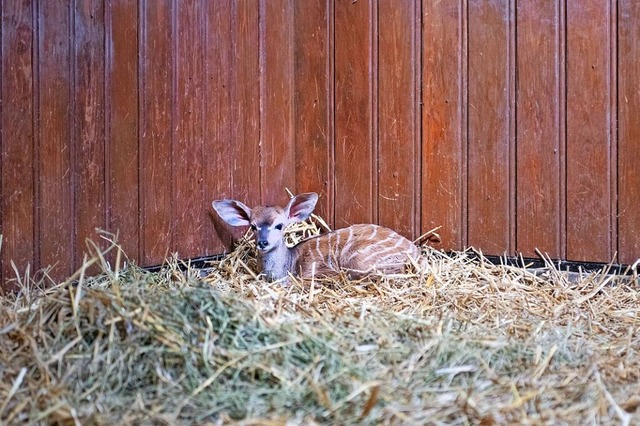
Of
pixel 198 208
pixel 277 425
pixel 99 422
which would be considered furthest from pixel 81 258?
pixel 277 425

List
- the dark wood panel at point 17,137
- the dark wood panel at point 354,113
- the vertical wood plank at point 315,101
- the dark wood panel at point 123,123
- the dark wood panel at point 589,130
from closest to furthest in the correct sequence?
the dark wood panel at point 17,137 < the dark wood panel at point 123,123 < the dark wood panel at point 589,130 < the dark wood panel at point 354,113 < the vertical wood plank at point 315,101

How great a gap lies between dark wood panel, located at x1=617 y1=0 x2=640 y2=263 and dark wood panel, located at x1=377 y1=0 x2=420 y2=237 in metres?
1.41

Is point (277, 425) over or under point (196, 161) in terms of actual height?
under

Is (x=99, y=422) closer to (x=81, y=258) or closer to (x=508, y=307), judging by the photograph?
(x=81, y=258)

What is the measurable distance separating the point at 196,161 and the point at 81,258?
1.15 metres

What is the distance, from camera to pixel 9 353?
101 inches

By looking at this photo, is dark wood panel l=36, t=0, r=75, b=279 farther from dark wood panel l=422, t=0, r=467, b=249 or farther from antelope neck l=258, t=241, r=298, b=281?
dark wood panel l=422, t=0, r=467, b=249

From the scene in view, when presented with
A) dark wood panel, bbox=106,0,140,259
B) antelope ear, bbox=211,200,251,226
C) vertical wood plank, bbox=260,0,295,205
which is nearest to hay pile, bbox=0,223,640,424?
dark wood panel, bbox=106,0,140,259

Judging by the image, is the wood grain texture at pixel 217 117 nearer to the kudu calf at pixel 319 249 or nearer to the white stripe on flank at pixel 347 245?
the kudu calf at pixel 319 249

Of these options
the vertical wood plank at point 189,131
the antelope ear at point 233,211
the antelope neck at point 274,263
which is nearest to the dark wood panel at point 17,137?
the vertical wood plank at point 189,131

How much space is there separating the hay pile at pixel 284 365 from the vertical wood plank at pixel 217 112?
5.86ft

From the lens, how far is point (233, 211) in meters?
4.88

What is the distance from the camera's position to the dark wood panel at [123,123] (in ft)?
13.8

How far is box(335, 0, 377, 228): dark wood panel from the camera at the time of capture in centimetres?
536
